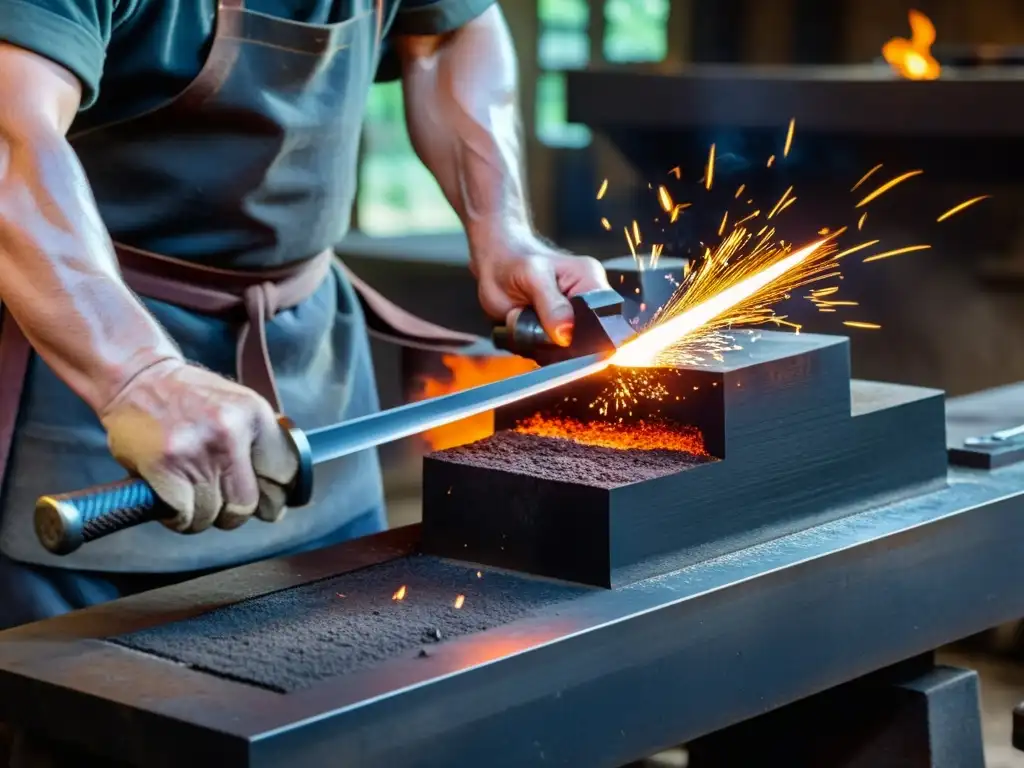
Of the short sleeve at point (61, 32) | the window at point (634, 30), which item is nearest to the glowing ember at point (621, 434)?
the short sleeve at point (61, 32)

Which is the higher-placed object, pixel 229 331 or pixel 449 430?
pixel 229 331

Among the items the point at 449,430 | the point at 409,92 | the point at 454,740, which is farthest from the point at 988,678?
the point at 454,740

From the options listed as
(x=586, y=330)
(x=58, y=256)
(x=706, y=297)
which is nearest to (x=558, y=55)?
(x=706, y=297)

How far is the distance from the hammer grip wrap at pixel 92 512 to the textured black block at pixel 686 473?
36cm

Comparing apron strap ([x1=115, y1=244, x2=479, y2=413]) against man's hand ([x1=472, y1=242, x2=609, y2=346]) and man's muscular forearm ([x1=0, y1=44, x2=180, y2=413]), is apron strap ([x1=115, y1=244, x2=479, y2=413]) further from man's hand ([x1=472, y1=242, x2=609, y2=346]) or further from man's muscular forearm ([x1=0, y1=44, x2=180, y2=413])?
man's muscular forearm ([x1=0, y1=44, x2=180, y2=413])

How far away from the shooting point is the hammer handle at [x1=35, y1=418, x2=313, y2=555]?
4.06 ft

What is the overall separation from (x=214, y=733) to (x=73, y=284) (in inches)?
18.4

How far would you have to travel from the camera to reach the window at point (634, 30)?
32.0 feet

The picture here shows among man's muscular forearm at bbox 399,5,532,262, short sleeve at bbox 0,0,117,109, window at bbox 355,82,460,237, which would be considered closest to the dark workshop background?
window at bbox 355,82,460,237

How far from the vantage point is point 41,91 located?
149cm

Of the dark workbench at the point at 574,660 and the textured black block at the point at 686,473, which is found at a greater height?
the textured black block at the point at 686,473

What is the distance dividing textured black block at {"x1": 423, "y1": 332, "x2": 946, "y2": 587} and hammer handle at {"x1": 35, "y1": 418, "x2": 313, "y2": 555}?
0.86ft

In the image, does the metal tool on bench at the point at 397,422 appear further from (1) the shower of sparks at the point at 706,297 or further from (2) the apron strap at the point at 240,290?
(2) the apron strap at the point at 240,290

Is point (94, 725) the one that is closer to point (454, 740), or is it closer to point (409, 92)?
point (454, 740)
